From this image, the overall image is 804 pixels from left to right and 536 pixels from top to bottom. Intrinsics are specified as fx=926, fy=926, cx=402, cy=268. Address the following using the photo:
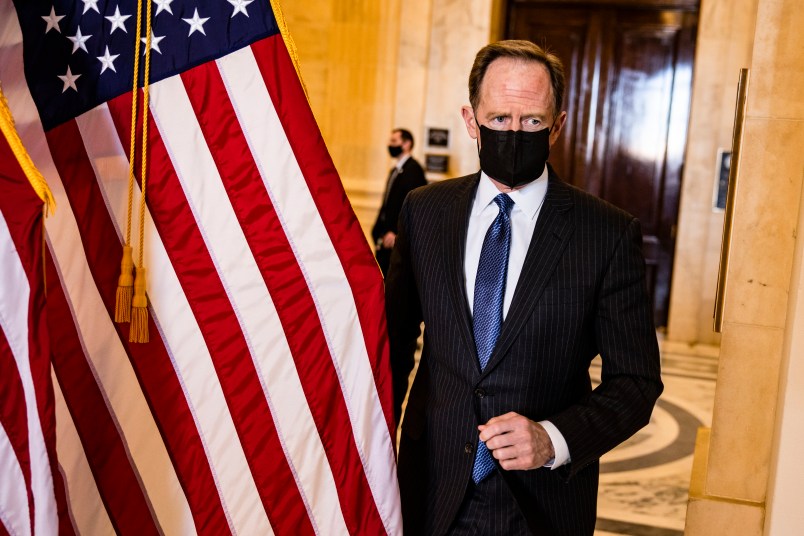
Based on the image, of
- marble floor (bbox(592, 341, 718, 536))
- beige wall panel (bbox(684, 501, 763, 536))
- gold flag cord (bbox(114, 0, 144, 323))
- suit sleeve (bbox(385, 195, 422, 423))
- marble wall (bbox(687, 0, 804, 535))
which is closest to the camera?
gold flag cord (bbox(114, 0, 144, 323))

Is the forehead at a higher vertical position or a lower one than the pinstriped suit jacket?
higher

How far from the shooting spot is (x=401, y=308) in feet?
7.65

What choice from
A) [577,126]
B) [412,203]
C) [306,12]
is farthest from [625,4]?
[412,203]

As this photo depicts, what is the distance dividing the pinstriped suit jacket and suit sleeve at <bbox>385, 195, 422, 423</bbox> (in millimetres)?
118

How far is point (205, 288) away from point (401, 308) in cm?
50

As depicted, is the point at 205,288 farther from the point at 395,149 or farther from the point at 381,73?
the point at 381,73

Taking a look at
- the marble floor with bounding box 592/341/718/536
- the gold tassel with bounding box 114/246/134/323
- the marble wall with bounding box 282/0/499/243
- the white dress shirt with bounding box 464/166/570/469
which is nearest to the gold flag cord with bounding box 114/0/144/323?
the gold tassel with bounding box 114/246/134/323

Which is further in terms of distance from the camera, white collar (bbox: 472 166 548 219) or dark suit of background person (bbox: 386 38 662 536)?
white collar (bbox: 472 166 548 219)

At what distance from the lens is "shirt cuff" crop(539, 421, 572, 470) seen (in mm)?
1952

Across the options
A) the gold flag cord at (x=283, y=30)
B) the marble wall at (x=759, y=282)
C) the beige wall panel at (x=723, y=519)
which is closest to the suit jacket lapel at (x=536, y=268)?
the gold flag cord at (x=283, y=30)

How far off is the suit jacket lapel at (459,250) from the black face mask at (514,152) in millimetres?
153

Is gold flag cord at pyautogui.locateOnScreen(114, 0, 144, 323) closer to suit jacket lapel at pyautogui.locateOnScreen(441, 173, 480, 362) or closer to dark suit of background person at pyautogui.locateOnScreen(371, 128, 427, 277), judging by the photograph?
suit jacket lapel at pyautogui.locateOnScreen(441, 173, 480, 362)

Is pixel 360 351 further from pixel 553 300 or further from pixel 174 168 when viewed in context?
pixel 174 168

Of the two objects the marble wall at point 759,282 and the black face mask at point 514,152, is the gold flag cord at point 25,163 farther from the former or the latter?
the marble wall at point 759,282
